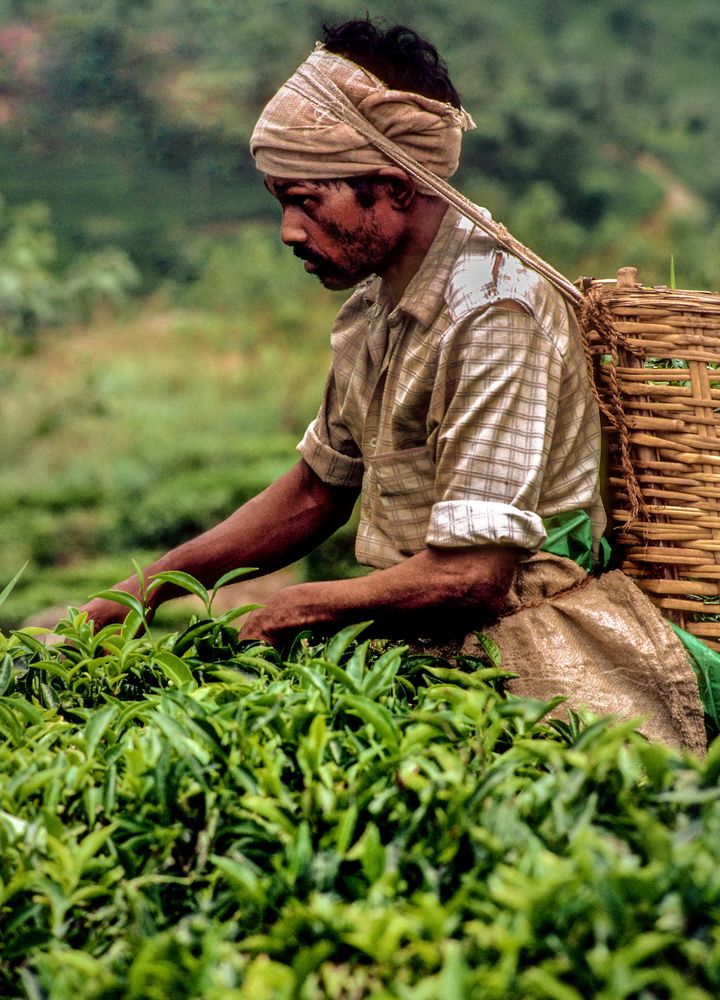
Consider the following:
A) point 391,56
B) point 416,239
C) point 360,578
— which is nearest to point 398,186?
point 416,239

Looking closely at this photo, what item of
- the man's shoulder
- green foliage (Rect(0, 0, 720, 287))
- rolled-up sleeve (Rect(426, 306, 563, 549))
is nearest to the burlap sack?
rolled-up sleeve (Rect(426, 306, 563, 549))

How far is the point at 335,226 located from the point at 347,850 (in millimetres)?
1213

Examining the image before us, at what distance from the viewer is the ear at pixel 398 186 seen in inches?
87.4

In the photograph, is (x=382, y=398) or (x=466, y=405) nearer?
(x=466, y=405)

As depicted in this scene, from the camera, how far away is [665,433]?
7.26 feet

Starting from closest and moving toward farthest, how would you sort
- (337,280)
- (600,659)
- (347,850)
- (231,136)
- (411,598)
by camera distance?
(347,850) → (411,598) → (600,659) → (337,280) → (231,136)

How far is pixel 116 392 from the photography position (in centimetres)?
816

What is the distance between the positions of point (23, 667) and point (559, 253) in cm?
830

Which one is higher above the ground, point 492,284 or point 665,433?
point 492,284

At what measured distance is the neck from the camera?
7.55ft

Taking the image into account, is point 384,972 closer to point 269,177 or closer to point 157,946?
point 157,946

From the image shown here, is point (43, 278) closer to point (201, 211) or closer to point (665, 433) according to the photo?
point (201, 211)

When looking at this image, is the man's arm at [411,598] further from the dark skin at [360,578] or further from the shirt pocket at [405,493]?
the shirt pocket at [405,493]

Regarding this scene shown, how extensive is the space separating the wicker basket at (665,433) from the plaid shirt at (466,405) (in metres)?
0.06
